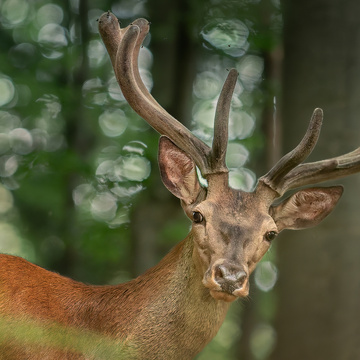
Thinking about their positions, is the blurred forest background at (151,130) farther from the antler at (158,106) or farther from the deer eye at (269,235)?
the antler at (158,106)

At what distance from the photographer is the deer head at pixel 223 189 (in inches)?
171

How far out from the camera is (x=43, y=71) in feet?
26.3

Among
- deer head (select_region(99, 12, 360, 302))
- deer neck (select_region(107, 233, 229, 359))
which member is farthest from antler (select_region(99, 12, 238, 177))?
deer neck (select_region(107, 233, 229, 359))

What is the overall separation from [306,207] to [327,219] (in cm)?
112

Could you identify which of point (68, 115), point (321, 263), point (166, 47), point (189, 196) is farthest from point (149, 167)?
point (189, 196)

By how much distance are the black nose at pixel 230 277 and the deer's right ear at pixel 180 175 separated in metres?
0.96

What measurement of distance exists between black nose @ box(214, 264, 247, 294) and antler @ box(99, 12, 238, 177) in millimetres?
970

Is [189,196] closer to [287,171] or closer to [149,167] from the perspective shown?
[287,171]

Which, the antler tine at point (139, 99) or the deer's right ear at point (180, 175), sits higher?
the antler tine at point (139, 99)

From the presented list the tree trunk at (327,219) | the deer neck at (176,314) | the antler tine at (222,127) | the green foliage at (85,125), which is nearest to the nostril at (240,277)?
the deer neck at (176,314)

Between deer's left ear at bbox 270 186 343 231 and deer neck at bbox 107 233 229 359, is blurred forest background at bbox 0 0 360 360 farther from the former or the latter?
deer neck at bbox 107 233 229 359

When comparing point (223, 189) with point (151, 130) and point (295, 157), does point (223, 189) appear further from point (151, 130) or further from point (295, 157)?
point (151, 130)

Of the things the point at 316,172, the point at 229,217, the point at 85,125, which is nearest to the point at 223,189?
the point at 229,217

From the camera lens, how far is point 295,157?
478 centimetres
